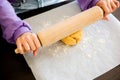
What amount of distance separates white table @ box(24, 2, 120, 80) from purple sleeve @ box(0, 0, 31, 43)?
0.24 feet

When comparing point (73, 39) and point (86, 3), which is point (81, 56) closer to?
point (73, 39)

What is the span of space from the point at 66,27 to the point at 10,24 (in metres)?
0.13

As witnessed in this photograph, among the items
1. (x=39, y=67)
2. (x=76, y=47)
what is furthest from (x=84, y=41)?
(x=39, y=67)

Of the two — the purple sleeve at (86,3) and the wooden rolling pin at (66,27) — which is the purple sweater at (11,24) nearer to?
the wooden rolling pin at (66,27)

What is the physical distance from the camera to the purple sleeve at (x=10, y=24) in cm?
47

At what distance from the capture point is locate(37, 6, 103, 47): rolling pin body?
444 mm

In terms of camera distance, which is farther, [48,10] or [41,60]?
[48,10]

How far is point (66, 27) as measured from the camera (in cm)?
46

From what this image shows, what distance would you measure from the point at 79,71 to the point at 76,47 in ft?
0.21

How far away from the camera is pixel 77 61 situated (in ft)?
1.68

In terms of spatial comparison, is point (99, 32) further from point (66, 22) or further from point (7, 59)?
point (7, 59)

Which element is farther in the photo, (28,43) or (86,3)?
(86,3)

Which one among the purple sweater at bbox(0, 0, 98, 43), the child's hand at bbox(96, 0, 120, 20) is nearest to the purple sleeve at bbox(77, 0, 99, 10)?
the child's hand at bbox(96, 0, 120, 20)

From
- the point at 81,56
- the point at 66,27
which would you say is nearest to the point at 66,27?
the point at 66,27
